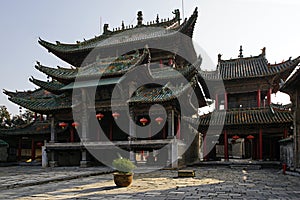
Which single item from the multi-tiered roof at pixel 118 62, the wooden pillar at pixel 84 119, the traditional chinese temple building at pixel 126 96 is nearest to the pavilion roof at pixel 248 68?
the traditional chinese temple building at pixel 126 96

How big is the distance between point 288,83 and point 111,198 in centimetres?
1094

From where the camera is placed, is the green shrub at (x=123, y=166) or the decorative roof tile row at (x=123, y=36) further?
the decorative roof tile row at (x=123, y=36)

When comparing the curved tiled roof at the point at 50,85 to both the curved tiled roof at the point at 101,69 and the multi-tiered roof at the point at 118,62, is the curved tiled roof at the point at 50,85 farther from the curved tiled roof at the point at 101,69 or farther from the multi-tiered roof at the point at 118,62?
the curved tiled roof at the point at 101,69

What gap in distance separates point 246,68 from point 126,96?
1299 cm

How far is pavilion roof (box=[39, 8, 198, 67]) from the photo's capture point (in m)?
22.0

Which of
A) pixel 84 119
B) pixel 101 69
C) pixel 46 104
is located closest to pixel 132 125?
pixel 84 119

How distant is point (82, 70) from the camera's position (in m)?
21.2

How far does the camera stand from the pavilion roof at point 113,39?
22.0 m

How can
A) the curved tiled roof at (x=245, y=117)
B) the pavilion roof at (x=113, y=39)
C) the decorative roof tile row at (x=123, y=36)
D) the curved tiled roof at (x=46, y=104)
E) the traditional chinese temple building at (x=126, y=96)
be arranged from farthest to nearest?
the decorative roof tile row at (x=123, y=36)
the pavilion roof at (x=113, y=39)
the curved tiled roof at (x=245, y=117)
the curved tiled roof at (x=46, y=104)
the traditional chinese temple building at (x=126, y=96)

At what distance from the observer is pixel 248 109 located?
75.0ft

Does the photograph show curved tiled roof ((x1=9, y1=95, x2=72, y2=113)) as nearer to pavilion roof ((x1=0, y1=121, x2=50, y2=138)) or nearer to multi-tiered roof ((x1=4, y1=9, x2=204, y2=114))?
multi-tiered roof ((x1=4, y1=9, x2=204, y2=114))

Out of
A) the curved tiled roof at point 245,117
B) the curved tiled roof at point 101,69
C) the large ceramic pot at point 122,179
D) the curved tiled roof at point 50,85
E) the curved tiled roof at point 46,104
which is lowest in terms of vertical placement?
the large ceramic pot at point 122,179

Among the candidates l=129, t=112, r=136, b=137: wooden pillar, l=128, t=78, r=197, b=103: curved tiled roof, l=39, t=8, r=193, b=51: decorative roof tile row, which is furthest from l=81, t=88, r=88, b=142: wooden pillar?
l=39, t=8, r=193, b=51: decorative roof tile row

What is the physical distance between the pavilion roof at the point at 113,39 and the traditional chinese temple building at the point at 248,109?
6136 mm
